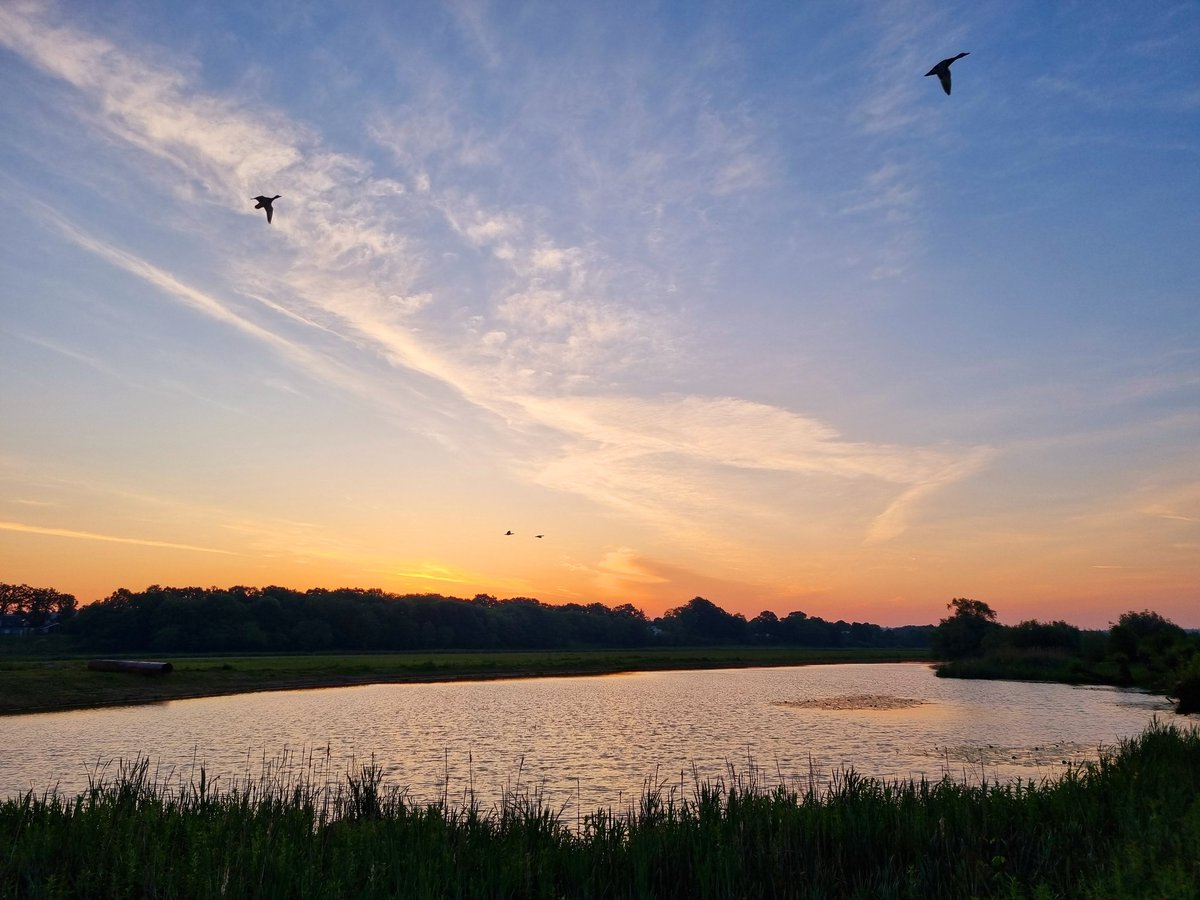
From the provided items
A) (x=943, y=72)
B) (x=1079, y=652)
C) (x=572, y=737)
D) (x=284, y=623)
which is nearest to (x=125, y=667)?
(x=572, y=737)

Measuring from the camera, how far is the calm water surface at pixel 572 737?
25.7m

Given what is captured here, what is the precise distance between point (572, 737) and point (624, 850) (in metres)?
24.4

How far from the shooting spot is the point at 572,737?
3669 cm

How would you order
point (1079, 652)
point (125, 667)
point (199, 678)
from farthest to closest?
point (1079, 652)
point (199, 678)
point (125, 667)

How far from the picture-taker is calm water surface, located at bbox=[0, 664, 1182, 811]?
25.7 m

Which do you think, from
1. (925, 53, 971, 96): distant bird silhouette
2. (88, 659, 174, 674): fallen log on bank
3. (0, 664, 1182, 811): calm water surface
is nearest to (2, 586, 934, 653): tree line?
(88, 659, 174, 674): fallen log on bank

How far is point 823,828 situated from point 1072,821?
4.45 metres

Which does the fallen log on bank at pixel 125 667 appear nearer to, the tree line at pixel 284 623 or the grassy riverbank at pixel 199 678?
the grassy riverbank at pixel 199 678

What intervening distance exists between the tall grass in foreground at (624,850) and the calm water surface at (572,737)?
9.08 ft

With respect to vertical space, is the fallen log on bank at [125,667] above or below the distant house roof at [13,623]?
above

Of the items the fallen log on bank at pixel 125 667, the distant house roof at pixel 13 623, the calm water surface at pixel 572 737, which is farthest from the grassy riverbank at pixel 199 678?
the distant house roof at pixel 13 623

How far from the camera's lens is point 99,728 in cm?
3709

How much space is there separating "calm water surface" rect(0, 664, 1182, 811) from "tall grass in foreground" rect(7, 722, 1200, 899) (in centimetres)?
277

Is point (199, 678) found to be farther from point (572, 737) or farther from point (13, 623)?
point (13, 623)
